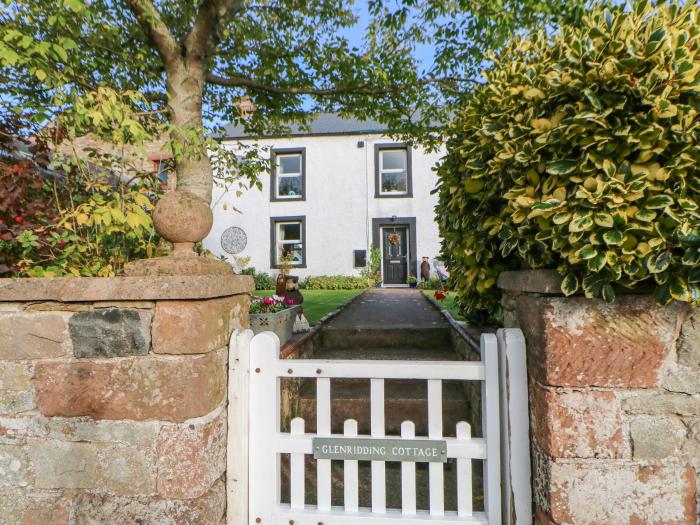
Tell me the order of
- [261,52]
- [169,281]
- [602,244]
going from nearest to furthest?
1. [602,244]
2. [169,281]
3. [261,52]

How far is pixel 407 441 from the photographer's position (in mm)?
1800

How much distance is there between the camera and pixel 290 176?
52.0 feet

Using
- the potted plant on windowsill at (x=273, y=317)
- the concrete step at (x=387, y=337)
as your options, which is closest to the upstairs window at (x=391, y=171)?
the concrete step at (x=387, y=337)

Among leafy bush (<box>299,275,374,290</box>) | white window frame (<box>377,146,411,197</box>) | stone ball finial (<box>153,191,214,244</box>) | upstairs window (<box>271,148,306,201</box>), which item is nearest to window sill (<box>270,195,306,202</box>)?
upstairs window (<box>271,148,306,201</box>)

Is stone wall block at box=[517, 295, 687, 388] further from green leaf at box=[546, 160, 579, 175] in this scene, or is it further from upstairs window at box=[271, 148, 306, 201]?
upstairs window at box=[271, 148, 306, 201]

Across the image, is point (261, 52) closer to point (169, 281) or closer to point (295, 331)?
point (295, 331)

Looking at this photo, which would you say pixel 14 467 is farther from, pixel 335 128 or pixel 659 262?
pixel 335 128

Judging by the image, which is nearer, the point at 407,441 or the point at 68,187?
the point at 407,441

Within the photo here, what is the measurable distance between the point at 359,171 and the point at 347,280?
443cm

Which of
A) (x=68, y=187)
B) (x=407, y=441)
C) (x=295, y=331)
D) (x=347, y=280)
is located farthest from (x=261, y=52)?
(x=347, y=280)

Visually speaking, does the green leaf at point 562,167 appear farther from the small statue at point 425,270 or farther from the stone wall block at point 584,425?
the small statue at point 425,270

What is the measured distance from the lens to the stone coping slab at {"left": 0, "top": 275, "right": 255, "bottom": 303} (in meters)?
1.73

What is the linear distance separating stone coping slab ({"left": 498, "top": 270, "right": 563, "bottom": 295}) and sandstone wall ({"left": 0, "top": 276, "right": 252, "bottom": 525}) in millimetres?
1477

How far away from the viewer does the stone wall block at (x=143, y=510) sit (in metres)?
1.73
